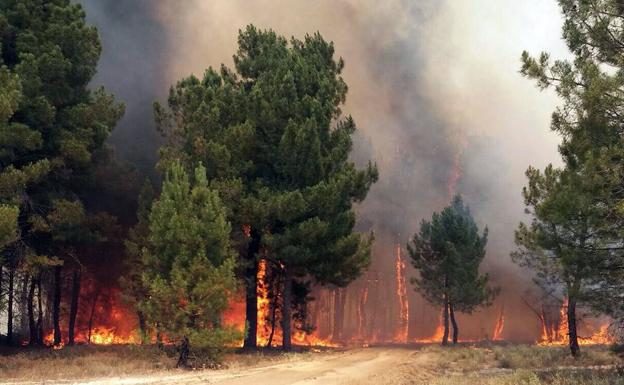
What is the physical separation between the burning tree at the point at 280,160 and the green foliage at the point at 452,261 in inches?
591

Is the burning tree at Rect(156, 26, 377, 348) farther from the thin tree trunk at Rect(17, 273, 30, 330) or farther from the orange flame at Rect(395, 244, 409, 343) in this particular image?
the orange flame at Rect(395, 244, 409, 343)

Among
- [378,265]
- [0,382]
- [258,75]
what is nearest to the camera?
[0,382]

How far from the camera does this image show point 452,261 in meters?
43.3

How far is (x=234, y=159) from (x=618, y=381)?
2065 cm

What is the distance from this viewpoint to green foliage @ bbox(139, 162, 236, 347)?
63.8 feet

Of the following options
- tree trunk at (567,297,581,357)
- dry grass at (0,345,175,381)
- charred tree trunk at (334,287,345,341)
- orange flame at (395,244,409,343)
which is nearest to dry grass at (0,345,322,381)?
dry grass at (0,345,175,381)

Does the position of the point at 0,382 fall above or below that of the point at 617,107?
below

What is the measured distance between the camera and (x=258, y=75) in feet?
107

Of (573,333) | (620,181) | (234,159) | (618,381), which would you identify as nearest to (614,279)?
(618,381)

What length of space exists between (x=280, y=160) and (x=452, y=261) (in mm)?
21020

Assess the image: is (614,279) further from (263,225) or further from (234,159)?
(234,159)

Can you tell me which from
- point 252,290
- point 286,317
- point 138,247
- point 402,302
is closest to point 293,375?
point 286,317

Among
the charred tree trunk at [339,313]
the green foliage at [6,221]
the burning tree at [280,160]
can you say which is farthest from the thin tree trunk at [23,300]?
the charred tree trunk at [339,313]

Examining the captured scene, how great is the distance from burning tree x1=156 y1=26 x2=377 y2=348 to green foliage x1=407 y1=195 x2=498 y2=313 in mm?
15017
